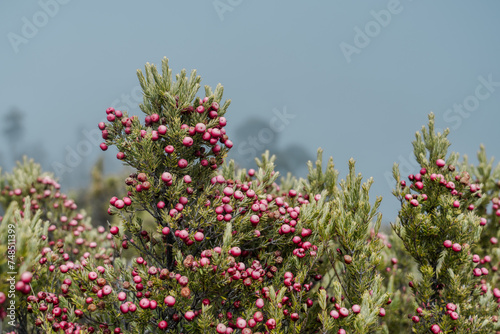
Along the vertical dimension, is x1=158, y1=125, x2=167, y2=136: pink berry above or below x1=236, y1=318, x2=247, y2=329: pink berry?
above

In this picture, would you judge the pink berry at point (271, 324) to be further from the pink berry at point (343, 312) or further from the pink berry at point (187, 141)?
the pink berry at point (187, 141)

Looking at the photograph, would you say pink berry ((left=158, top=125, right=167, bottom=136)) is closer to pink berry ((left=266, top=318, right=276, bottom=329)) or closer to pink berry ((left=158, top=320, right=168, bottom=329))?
pink berry ((left=158, top=320, right=168, bottom=329))

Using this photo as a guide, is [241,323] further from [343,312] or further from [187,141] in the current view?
[187,141]

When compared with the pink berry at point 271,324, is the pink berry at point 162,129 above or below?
above

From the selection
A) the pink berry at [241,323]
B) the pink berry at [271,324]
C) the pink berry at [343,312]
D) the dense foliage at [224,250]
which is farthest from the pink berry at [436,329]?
the pink berry at [241,323]

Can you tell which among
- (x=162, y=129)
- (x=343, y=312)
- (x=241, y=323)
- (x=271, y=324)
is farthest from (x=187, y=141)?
(x=343, y=312)

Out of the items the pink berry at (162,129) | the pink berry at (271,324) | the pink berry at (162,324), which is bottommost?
the pink berry at (162,324)

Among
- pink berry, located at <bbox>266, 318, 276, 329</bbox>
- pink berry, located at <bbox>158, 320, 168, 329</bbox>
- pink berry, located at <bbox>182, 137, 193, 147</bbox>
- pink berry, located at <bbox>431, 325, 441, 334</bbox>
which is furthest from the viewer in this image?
pink berry, located at <bbox>431, 325, 441, 334</bbox>

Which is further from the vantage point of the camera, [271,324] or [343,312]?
[343,312]

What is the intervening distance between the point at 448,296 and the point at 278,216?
12.2ft

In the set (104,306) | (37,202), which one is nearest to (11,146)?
(37,202)

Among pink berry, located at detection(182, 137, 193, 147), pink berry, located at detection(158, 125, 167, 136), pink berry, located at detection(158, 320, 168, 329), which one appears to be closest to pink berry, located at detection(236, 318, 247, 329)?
pink berry, located at detection(158, 320, 168, 329)

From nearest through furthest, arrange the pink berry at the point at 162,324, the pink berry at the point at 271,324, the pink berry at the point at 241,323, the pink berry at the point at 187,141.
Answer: the pink berry at the point at 271,324 → the pink berry at the point at 241,323 → the pink berry at the point at 162,324 → the pink berry at the point at 187,141

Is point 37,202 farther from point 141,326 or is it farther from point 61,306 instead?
point 141,326
